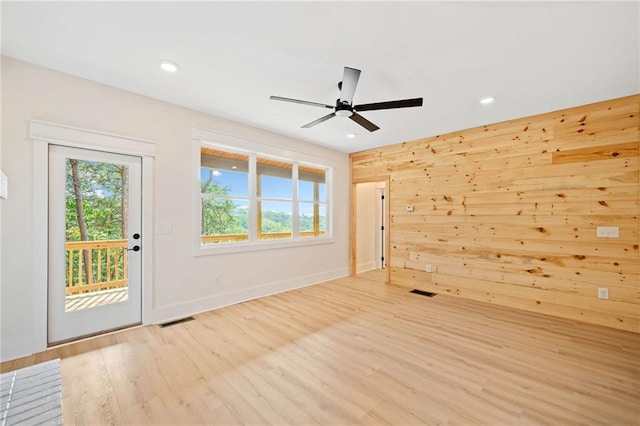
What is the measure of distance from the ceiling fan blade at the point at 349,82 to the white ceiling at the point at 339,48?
173 mm

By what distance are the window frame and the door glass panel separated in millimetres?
804

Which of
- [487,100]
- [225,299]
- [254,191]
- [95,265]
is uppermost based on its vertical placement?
[487,100]

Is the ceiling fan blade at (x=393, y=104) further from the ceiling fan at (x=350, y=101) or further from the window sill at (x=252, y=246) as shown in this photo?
the window sill at (x=252, y=246)

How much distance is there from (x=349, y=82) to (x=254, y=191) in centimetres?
249

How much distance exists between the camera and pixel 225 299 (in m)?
3.79

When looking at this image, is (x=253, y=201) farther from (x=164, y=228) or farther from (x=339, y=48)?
(x=339, y=48)

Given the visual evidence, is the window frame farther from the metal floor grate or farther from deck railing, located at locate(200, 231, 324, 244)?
the metal floor grate

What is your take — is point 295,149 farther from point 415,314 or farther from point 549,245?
point 549,245

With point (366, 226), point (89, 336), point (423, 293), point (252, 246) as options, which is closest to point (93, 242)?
point (89, 336)

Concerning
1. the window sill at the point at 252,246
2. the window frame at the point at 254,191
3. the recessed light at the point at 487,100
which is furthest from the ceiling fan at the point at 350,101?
the window sill at the point at 252,246

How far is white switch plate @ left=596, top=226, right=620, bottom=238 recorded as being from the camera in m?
3.09

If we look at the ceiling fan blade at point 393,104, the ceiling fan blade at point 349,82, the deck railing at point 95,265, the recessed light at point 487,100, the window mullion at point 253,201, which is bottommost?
the deck railing at point 95,265

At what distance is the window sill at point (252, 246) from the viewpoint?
12.0 ft

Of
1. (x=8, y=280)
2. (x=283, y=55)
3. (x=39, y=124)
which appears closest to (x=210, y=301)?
(x=8, y=280)
